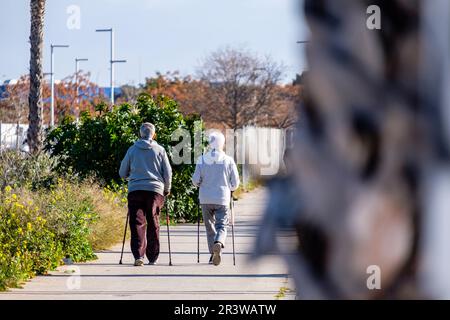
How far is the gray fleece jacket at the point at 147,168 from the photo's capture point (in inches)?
564

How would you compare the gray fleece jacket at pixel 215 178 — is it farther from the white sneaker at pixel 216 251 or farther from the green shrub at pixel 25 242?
the green shrub at pixel 25 242

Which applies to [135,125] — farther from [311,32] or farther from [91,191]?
[311,32]

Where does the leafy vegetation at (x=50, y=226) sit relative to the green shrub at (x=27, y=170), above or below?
below

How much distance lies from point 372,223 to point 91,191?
1657 cm

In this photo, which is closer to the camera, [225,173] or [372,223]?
[372,223]

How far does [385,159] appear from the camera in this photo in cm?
111

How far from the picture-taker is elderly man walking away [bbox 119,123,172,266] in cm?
1434

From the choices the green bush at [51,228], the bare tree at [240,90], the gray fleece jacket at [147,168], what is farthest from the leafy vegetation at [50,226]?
the bare tree at [240,90]

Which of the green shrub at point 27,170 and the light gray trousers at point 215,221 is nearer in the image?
the light gray trousers at point 215,221

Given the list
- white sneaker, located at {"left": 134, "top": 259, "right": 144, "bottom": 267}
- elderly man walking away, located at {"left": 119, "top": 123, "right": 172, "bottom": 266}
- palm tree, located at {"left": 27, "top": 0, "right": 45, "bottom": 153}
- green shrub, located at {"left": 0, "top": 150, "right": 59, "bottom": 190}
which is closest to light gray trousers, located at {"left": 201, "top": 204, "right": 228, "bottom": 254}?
elderly man walking away, located at {"left": 119, "top": 123, "right": 172, "bottom": 266}

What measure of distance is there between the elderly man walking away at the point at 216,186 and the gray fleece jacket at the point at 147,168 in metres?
0.46

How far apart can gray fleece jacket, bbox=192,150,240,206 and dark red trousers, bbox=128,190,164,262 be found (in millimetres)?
636

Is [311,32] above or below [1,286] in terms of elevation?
above
